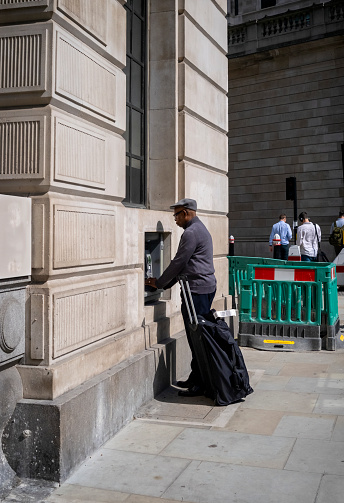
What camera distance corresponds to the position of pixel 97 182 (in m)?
4.81

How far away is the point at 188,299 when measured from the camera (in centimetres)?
580

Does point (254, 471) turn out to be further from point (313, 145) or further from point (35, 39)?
point (313, 145)

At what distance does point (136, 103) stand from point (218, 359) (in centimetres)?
304

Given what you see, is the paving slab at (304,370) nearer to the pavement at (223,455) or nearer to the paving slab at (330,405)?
the pavement at (223,455)

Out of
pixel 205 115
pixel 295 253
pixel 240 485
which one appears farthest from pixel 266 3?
pixel 240 485

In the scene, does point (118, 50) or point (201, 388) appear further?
point (201, 388)

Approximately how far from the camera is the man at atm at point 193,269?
5.75 metres

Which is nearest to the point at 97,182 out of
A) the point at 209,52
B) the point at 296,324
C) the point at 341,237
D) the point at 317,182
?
the point at 209,52

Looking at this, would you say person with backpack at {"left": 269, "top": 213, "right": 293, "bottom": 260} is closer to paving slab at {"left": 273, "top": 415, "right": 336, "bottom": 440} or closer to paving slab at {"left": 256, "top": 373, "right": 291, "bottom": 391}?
paving slab at {"left": 256, "top": 373, "right": 291, "bottom": 391}

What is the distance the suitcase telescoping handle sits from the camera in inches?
221

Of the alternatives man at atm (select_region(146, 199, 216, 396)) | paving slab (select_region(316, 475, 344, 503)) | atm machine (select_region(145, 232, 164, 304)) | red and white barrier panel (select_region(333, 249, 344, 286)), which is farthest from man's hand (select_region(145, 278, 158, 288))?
red and white barrier panel (select_region(333, 249, 344, 286))

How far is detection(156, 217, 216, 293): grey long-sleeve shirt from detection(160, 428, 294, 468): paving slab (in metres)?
1.53

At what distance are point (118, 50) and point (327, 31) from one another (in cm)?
2274

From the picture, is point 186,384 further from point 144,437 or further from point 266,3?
point 266,3
